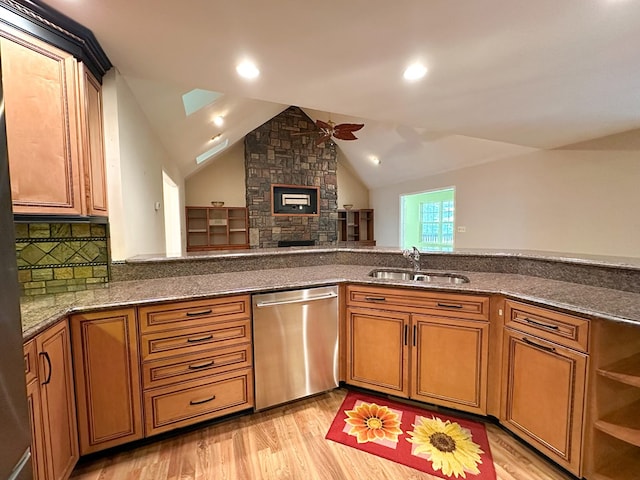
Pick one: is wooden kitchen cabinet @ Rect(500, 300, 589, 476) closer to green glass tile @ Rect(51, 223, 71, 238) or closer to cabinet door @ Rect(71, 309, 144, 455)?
cabinet door @ Rect(71, 309, 144, 455)

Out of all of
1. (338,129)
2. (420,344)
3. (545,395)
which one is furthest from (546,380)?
(338,129)

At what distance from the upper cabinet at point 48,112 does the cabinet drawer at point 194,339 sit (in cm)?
84

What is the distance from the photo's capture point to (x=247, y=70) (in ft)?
6.47

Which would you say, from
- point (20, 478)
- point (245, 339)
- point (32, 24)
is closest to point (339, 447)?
point (245, 339)

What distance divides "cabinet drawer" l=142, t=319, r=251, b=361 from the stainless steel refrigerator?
2.76 feet

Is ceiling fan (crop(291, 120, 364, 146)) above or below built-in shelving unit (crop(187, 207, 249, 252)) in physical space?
above

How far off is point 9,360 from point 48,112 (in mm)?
1338

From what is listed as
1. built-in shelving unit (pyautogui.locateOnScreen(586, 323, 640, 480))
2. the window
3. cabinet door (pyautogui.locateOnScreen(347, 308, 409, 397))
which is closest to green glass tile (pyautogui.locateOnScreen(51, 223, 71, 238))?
cabinet door (pyautogui.locateOnScreen(347, 308, 409, 397))

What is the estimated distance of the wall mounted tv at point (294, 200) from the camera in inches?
289

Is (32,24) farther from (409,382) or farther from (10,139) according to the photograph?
(409,382)

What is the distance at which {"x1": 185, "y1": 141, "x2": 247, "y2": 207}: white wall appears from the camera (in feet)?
23.4

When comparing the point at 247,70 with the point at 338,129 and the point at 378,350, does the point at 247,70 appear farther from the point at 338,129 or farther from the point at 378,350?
the point at 338,129

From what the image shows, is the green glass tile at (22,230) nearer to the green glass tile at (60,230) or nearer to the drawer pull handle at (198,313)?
the green glass tile at (60,230)

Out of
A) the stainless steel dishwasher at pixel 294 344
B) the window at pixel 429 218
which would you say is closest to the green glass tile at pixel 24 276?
the stainless steel dishwasher at pixel 294 344
